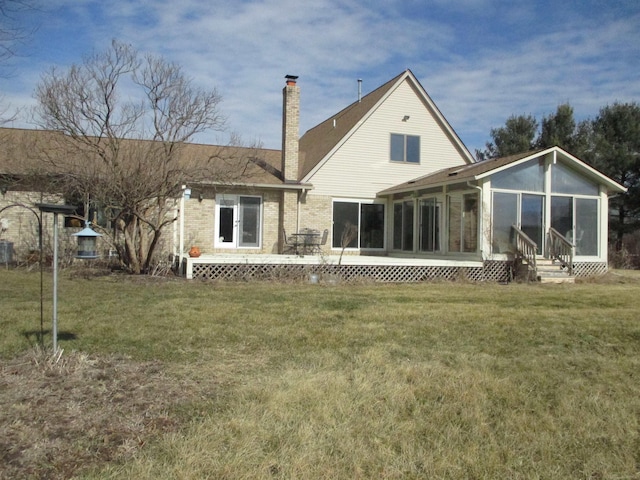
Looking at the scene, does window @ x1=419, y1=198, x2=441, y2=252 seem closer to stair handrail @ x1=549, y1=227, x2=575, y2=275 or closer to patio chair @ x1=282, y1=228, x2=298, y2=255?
stair handrail @ x1=549, y1=227, x2=575, y2=275

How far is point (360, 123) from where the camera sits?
1784 centimetres

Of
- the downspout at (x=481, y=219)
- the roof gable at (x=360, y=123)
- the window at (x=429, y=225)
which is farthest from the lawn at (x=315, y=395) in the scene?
the roof gable at (x=360, y=123)

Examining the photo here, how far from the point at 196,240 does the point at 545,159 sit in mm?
10599

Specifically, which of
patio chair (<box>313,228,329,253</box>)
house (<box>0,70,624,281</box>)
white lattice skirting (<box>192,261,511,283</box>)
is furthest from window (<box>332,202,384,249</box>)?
white lattice skirting (<box>192,261,511,283</box>)

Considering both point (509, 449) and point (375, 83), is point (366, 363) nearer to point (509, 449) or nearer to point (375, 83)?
point (509, 449)

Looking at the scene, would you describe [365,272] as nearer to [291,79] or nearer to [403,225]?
[403,225]

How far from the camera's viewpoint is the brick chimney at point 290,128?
55.7 feet

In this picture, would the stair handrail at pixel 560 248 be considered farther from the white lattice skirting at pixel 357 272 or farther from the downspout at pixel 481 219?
the downspout at pixel 481 219

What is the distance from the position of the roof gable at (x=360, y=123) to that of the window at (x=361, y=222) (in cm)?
182

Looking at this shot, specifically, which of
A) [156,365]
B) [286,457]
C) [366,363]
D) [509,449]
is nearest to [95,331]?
[156,365]

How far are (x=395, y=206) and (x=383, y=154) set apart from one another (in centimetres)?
188

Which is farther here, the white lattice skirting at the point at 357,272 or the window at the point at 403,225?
the window at the point at 403,225

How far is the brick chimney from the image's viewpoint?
1697 cm

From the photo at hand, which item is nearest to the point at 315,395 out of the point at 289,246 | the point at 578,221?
the point at 289,246
